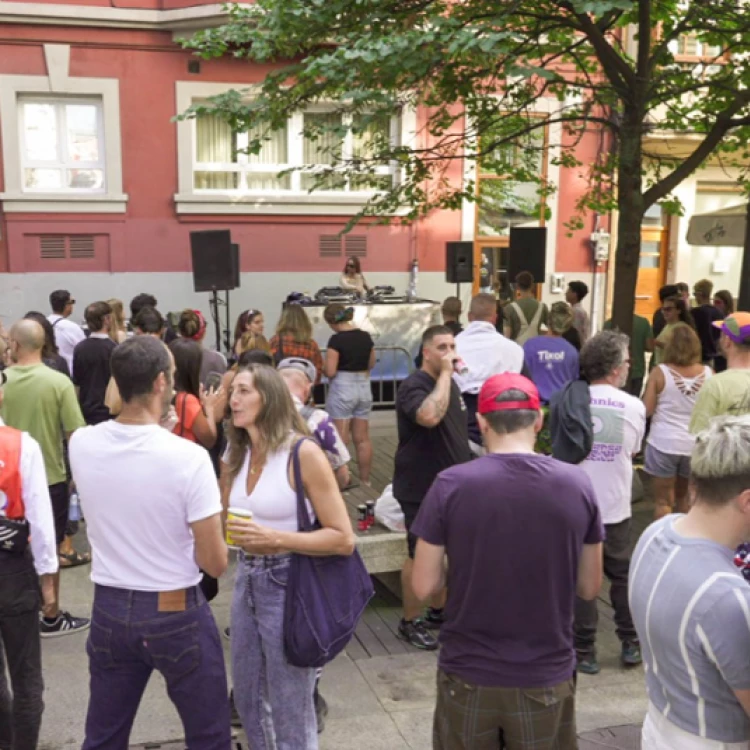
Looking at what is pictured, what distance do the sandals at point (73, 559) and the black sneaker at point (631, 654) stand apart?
3813 millimetres

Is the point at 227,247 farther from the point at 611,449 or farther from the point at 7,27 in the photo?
the point at 611,449

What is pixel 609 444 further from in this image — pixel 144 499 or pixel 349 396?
pixel 349 396

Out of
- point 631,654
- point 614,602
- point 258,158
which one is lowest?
point 631,654

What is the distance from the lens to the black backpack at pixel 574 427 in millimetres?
4527

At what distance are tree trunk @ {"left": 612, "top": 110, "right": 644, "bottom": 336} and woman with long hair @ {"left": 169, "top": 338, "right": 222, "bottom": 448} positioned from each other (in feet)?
14.8

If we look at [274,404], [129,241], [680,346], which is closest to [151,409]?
[274,404]

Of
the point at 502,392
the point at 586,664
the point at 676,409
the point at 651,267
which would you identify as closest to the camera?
the point at 502,392

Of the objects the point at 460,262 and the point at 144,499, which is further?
the point at 460,262

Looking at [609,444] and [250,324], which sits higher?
[250,324]

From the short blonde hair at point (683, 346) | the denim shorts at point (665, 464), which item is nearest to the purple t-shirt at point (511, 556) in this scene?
the short blonde hair at point (683, 346)

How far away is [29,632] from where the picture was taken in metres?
3.40

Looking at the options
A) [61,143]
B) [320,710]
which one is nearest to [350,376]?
[320,710]

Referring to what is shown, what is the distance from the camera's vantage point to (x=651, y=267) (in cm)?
1822

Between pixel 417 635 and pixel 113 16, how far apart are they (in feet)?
40.8
